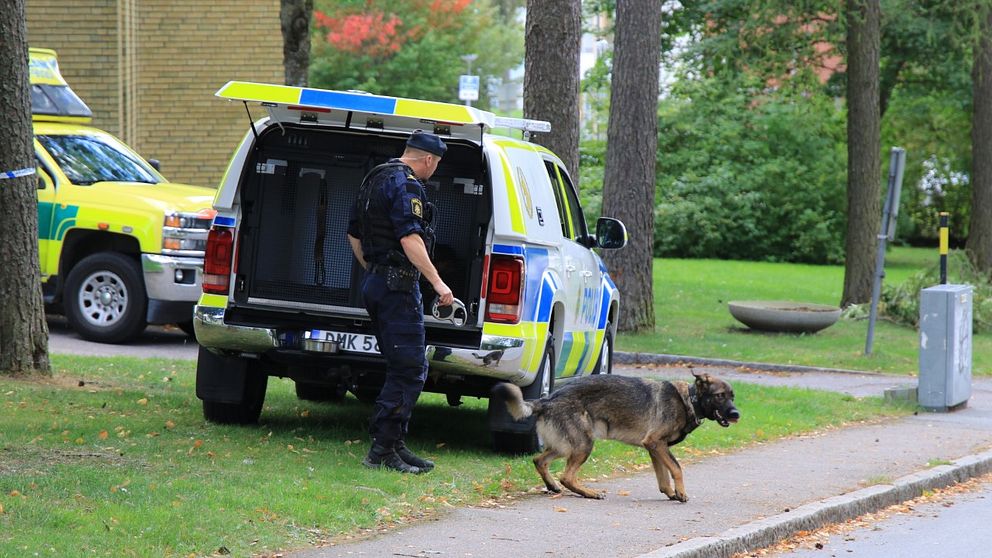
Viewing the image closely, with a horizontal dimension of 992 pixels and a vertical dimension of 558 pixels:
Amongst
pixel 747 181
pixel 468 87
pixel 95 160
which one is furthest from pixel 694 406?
pixel 747 181

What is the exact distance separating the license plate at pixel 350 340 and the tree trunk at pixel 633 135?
9.89m

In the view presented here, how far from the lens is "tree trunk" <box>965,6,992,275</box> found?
2480 centimetres

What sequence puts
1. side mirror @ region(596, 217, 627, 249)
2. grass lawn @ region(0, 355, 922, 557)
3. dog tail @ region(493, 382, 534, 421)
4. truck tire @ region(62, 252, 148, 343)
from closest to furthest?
grass lawn @ region(0, 355, 922, 557), dog tail @ region(493, 382, 534, 421), side mirror @ region(596, 217, 627, 249), truck tire @ region(62, 252, 148, 343)

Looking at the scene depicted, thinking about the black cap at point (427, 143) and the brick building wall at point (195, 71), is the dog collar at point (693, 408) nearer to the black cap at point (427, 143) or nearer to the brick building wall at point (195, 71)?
the black cap at point (427, 143)

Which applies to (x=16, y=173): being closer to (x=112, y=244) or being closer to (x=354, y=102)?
(x=354, y=102)

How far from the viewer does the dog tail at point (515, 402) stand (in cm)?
820

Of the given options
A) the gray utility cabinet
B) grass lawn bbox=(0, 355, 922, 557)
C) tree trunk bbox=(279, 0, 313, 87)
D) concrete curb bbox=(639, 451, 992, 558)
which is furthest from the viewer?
tree trunk bbox=(279, 0, 313, 87)

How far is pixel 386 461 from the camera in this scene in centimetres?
827

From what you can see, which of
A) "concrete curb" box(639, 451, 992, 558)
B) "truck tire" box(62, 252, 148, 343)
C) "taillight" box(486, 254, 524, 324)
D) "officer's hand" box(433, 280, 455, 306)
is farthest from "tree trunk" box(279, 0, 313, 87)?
"officer's hand" box(433, 280, 455, 306)

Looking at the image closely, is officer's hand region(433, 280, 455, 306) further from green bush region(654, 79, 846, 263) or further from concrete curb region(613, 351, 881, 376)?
green bush region(654, 79, 846, 263)

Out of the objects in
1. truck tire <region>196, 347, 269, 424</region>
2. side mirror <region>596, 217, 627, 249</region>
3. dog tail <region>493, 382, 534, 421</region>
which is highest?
side mirror <region>596, 217, 627, 249</region>

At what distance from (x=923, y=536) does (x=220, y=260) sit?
14.9 ft

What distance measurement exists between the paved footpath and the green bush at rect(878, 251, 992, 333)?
915 cm

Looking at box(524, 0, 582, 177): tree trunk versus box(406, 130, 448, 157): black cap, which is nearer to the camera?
box(406, 130, 448, 157): black cap
